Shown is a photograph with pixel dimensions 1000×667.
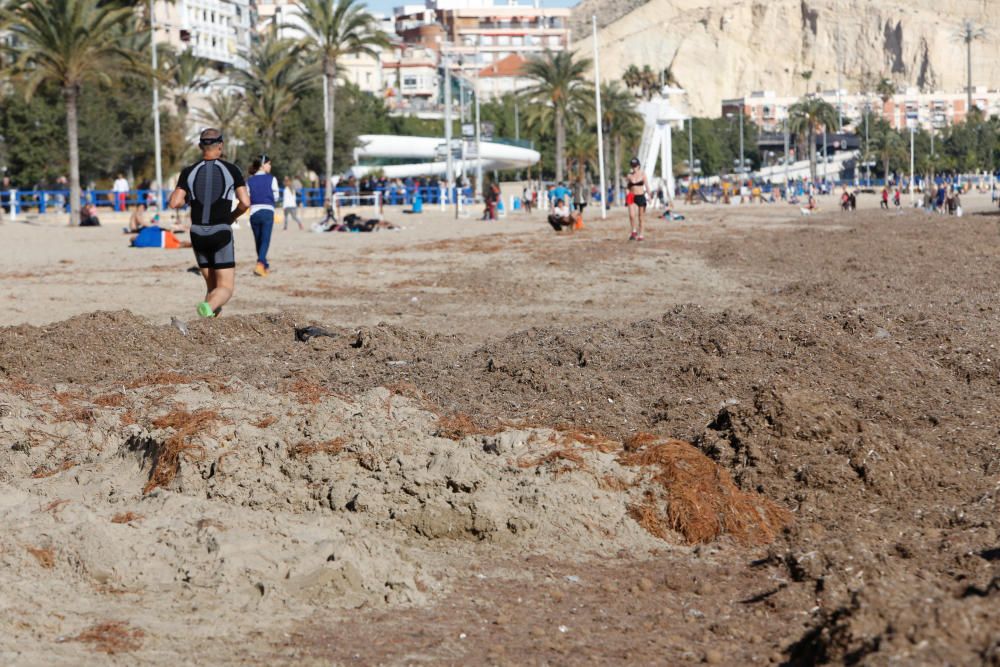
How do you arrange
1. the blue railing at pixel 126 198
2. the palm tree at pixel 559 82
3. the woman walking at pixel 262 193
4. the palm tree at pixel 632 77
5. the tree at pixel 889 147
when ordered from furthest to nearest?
the tree at pixel 889 147 → the palm tree at pixel 632 77 → the palm tree at pixel 559 82 → the blue railing at pixel 126 198 → the woman walking at pixel 262 193

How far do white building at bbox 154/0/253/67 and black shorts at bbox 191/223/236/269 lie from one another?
97.3 m

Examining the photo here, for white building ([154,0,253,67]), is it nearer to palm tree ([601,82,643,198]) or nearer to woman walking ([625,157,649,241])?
palm tree ([601,82,643,198])

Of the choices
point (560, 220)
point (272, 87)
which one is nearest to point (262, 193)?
point (560, 220)

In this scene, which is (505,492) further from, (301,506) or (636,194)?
(636,194)

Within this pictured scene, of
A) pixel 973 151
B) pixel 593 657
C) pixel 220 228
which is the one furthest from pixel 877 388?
pixel 973 151

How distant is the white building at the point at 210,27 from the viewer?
110m

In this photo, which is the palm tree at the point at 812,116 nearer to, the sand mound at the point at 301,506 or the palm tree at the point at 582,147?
the palm tree at the point at 582,147

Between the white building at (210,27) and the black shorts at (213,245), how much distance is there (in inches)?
3829

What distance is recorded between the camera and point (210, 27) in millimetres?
119812

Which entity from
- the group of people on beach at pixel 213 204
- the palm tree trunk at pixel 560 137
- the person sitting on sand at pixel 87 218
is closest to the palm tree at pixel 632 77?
the palm tree trunk at pixel 560 137

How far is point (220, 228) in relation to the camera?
1135cm

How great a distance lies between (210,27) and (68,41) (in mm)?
80449

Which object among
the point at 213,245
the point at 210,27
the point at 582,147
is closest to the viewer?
the point at 213,245

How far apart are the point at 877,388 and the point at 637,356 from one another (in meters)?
1.68
